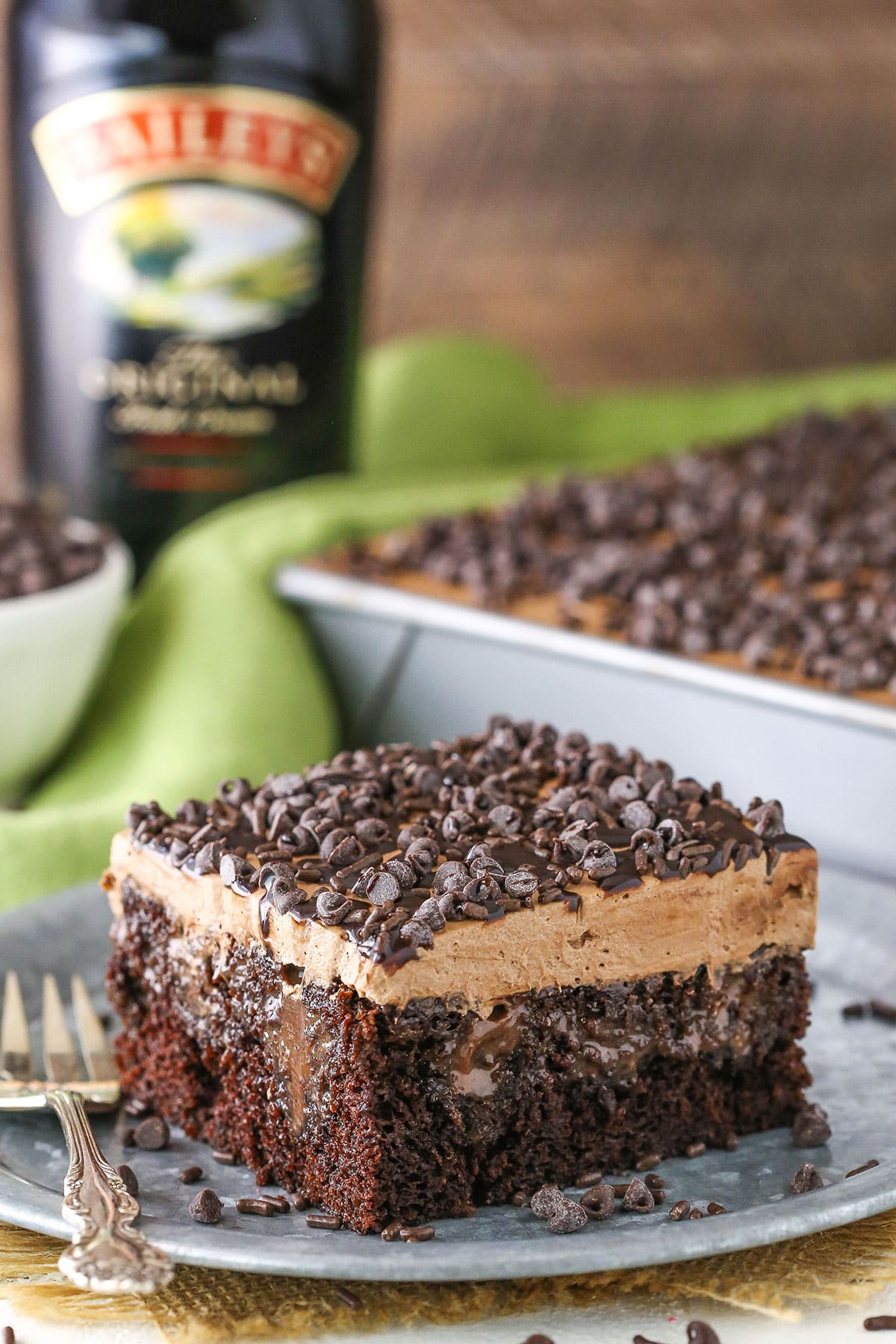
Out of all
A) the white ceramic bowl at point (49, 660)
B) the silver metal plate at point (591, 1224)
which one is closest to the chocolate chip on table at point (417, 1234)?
the silver metal plate at point (591, 1224)

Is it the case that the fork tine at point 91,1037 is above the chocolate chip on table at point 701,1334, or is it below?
below

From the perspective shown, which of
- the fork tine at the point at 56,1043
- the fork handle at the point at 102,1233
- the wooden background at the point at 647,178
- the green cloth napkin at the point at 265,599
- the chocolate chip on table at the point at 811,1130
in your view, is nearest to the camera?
the fork handle at the point at 102,1233

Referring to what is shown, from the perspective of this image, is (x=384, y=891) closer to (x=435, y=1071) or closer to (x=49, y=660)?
(x=435, y=1071)

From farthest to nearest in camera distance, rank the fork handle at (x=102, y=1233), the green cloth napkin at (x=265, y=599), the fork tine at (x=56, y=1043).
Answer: the green cloth napkin at (x=265, y=599) < the fork tine at (x=56, y=1043) < the fork handle at (x=102, y=1233)

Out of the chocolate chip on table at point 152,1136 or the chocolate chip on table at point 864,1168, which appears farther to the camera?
the chocolate chip on table at point 152,1136

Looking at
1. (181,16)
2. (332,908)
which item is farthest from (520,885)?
(181,16)

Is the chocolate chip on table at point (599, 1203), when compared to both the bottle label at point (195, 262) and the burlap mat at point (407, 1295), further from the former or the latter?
the bottle label at point (195, 262)

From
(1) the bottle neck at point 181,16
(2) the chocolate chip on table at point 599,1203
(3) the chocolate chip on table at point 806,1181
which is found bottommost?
(2) the chocolate chip on table at point 599,1203

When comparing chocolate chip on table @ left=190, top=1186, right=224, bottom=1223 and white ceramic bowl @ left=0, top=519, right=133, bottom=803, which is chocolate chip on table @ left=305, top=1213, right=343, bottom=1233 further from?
white ceramic bowl @ left=0, top=519, right=133, bottom=803
